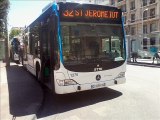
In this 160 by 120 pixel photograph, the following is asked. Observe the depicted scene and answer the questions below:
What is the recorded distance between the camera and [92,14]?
7305mm

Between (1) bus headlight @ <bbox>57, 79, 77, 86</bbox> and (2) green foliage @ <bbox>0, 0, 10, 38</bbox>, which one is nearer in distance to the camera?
(1) bus headlight @ <bbox>57, 79, 77, 86</bbox>

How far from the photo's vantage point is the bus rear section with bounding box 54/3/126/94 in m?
6.81

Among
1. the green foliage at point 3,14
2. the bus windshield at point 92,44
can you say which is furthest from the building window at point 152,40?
the bus windshield at point 92,44

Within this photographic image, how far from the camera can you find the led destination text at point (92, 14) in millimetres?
6928

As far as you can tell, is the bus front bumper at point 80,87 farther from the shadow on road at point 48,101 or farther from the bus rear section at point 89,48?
the shadow on road at point 48,101

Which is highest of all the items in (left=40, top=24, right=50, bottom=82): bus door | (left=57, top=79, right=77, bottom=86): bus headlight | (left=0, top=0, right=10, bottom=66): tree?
(left=0, top=0, right=10, bottom=66): tree

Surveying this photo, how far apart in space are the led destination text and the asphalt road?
2.62m

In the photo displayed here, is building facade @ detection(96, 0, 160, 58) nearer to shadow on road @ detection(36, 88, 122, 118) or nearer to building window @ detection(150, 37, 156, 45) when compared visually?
building window @ detection(150, 37, 156, 45)

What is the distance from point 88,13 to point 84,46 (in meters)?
1.07

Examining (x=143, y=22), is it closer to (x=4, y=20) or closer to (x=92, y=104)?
(x=4, y=20)

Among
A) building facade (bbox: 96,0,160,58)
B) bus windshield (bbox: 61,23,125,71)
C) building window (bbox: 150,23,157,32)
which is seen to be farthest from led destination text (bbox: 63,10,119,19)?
building window (bbox: 150,23,157,32)

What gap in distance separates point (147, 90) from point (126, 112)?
275 centimetres

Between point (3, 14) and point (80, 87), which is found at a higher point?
point (3, 14)

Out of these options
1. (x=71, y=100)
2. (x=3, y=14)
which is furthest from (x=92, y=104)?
(x=3, y=14)
